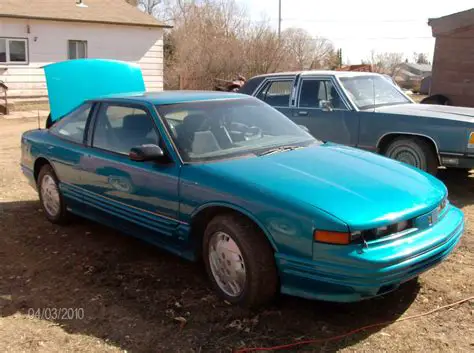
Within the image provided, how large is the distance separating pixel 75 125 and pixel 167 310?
254 centimetres

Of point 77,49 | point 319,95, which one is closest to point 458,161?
point 319,95

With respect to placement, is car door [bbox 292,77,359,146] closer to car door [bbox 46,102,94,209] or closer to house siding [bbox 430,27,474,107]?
car door [bbox 46,102,94,209]

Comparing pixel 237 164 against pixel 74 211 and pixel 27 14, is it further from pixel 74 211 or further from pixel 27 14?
pixel 27 14

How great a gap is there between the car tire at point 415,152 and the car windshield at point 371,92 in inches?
28.2

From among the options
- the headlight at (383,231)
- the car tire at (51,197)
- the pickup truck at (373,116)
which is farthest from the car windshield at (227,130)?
the pickup truck at (373,116)

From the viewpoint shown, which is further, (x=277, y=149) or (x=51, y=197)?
(x=51, y=197)

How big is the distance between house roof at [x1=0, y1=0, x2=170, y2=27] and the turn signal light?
18723mm

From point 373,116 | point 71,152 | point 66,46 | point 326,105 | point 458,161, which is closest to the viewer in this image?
point 71,152

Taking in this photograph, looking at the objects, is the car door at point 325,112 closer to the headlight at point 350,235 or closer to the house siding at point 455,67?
the headlight at point 350,235

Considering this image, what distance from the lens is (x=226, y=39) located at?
87.5ft

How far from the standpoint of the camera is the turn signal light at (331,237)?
10.4 ft

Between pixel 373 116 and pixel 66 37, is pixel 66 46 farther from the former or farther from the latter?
pixel 373 116

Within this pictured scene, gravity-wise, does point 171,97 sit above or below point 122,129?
above

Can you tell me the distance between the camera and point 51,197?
19.0 feet
